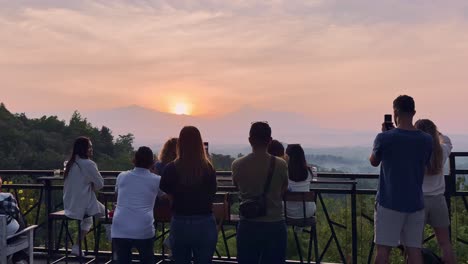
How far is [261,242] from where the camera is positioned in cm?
371

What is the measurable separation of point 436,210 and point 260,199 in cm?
157

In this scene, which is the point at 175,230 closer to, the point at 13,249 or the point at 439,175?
the point at 13,249

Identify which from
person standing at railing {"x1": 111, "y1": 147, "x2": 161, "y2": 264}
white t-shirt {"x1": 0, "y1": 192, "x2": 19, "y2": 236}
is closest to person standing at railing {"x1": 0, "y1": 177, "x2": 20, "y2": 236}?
white t-shirt {"x1": 0, "y1": 192, "x2": 19, "y2": 236}

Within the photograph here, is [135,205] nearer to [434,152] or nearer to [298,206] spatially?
[298,206]

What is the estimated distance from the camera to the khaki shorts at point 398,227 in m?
3.98

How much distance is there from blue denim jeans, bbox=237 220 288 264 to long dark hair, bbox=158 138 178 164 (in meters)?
1.32

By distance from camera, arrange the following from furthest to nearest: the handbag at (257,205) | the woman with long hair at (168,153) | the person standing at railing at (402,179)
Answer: the woman with long hair at (168,153) < the person standing at railing at (402,179) < the handbag at (257,205)

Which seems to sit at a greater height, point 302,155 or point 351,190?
point 302,155

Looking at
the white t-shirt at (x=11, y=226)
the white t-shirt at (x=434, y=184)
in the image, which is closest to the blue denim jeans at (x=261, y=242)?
the white t-shirt at (x=434, y=184)

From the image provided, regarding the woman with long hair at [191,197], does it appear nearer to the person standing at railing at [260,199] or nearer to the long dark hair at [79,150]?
the person standing at railing at [260,199]

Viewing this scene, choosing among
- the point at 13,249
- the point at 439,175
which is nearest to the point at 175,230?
the point at 13,249

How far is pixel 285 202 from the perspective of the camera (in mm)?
5086

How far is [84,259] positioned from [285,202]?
2.51 metres

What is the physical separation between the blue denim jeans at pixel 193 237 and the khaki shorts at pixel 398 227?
1.25 metres
